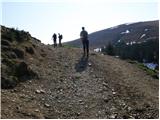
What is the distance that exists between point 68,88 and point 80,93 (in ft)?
2.78

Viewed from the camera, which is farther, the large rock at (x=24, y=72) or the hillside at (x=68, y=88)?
the large rock at (x=24, y=72)

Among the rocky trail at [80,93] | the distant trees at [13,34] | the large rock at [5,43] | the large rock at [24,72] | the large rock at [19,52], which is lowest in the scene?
the rocky trail at [80,93]

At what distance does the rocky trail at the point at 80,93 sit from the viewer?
1355cm

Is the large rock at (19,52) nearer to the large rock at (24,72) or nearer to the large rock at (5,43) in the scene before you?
the large rock at (5,43)

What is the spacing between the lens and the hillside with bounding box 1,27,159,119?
13656 mm

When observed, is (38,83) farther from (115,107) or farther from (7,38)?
(7,38)

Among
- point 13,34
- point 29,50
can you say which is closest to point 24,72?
point 29,50

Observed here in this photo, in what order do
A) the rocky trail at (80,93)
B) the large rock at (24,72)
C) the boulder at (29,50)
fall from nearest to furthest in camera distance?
the rocky trail at (80,93)
the large rock at (24,72)
the boulder at (29,50)

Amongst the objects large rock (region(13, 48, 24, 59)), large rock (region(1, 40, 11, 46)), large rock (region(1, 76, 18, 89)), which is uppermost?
large rock (region(1, 40, 11, 46))

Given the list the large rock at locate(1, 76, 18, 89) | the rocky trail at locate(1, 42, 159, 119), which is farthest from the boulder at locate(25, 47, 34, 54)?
the large rock at locate(1, 76, 18, 89)

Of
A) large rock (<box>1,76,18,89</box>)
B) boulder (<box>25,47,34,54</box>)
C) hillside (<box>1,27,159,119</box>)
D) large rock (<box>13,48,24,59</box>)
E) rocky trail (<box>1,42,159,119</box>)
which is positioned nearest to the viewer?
rocky trail (<box>1,42,159,119</box>)

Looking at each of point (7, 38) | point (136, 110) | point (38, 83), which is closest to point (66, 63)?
point (7, 38)

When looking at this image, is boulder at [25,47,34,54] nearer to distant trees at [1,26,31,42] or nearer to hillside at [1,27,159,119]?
hillside at [1,27,159,119]

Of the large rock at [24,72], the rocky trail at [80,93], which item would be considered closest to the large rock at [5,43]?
the rocky trail at [80,93]
